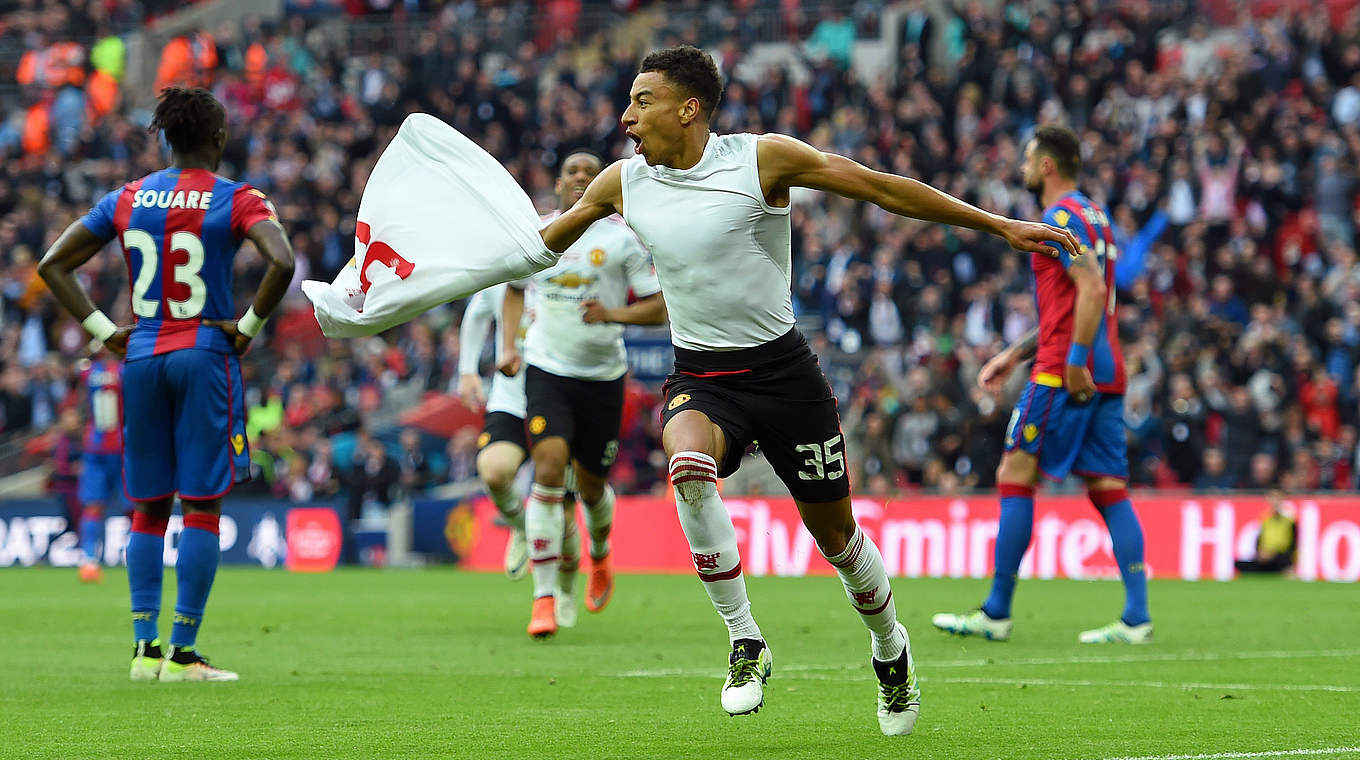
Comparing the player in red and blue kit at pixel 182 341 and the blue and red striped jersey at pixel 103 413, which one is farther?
the blue and red striped jersey at pixel 103 413

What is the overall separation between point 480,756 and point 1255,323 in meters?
16.4

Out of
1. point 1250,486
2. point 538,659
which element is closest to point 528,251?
point 538,659

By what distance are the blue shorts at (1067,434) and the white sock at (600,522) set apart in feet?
8.73

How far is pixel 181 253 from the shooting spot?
8438mm

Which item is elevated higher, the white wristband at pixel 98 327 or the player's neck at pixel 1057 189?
the player's neck at pixel 1057 189

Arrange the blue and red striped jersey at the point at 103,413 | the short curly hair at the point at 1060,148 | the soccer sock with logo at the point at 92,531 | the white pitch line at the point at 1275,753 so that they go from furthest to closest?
the soccer sock with logo at the point at 92,531
the blue and red striped jersey at the point at 103,413
the short curly hair at the point at 1060,148
the white pitch line at the point at 1275,753

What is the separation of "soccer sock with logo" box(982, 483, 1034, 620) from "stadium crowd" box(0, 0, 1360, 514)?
9.45 metres

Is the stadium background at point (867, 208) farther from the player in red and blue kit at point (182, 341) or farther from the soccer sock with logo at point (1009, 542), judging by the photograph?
the player in red and blue kit at point (182, 341)

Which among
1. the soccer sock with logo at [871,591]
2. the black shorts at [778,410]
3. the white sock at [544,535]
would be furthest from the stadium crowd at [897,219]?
the soccer sock with logo at [871,591]

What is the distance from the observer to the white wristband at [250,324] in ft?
27.3

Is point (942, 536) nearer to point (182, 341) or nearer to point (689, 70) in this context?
point (182, 341)

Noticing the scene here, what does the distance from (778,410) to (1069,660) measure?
3.53 meters

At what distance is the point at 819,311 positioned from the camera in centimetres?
2450

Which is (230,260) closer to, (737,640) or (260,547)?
(737,640)
